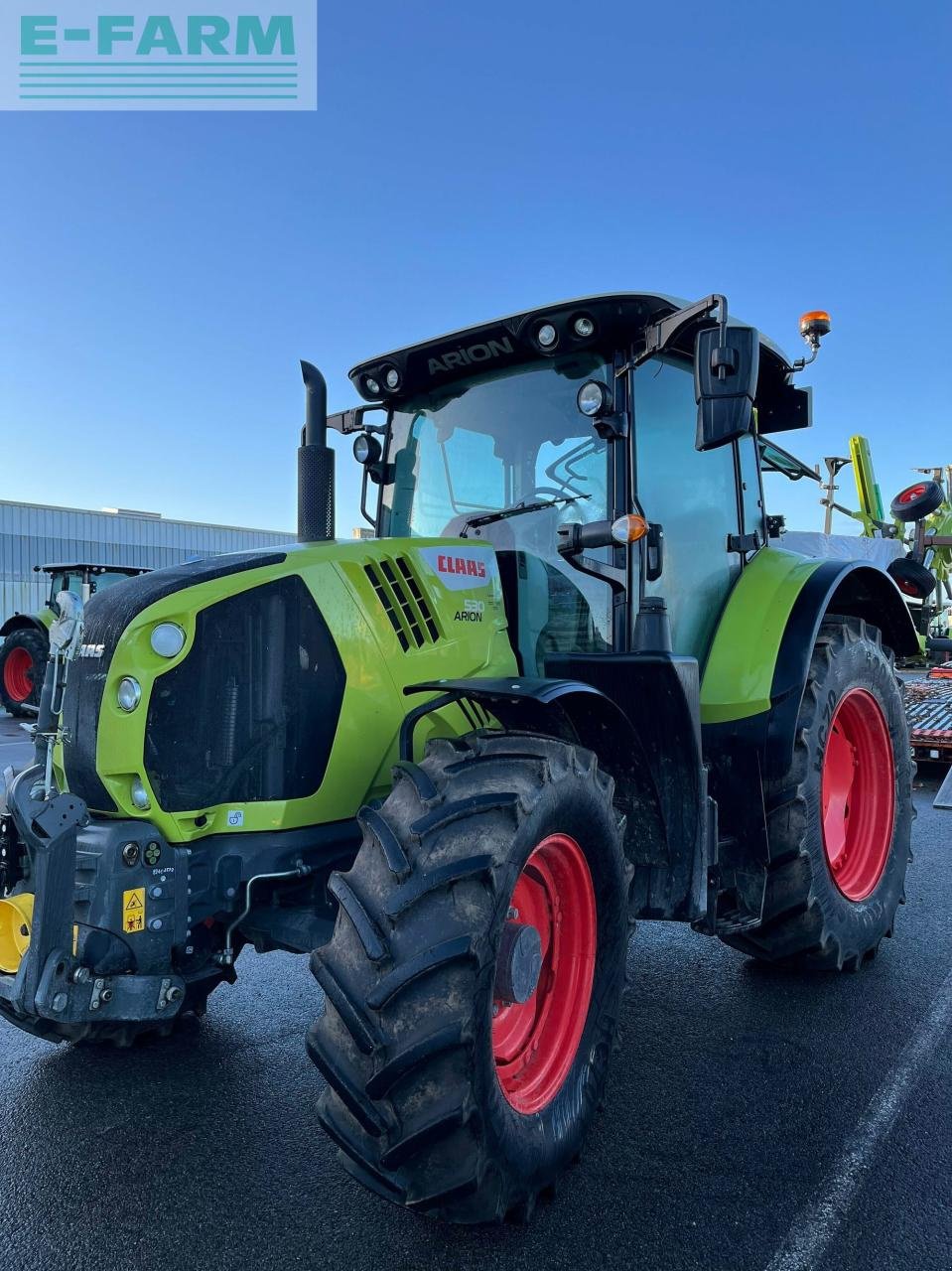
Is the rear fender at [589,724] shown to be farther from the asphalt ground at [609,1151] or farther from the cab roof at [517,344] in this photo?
the cab roof at [517,344]

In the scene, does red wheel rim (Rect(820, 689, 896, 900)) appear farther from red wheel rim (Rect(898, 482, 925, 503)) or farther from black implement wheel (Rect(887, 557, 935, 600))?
red wheel rim (Rect(898, 482, 925, 503))

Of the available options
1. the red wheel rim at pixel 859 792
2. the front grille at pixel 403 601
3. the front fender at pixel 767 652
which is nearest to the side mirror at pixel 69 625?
the front grille at pixel 403 601

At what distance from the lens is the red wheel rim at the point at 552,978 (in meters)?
2.40

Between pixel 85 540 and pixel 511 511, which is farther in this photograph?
pixel 85 540

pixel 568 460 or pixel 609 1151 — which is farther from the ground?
pixel 568 460

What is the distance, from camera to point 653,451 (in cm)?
324

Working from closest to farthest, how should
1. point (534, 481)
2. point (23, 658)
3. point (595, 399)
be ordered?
point (595, 399)
point (534, 481)
point (23, 658)

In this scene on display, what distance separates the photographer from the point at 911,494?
727 cm

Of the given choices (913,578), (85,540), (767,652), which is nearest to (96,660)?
(767,652)

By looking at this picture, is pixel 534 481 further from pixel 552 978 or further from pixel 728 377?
pixel 552 978

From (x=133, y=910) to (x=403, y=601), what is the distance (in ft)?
3.80

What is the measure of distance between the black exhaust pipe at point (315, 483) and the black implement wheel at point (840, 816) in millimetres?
1915

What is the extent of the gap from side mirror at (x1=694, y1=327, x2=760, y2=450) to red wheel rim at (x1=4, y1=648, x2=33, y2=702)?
12412 millimetres

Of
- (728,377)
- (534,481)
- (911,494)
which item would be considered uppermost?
(911,494)
